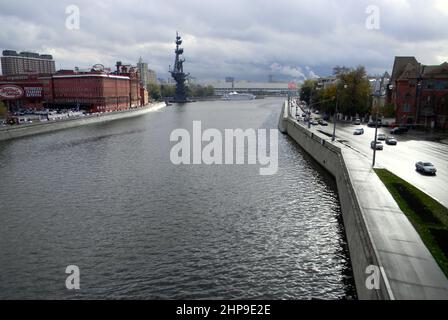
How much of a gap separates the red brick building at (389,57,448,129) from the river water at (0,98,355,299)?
119ft

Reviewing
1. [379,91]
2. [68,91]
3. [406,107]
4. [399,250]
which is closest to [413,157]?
[399,250]

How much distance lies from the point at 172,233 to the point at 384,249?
39.0 ft

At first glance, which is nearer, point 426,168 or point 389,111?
point 426,168

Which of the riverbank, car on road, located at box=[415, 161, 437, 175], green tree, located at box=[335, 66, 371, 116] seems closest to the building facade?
green tree, located at box=[335, 66, 371, 116]

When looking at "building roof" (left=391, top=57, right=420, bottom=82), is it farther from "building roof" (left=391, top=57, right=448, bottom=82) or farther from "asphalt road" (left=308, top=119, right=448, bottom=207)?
"asphalt road" (left=308, top=119, right=448, bottom=207)

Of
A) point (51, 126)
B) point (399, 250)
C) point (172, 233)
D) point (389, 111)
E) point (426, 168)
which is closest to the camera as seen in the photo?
point (399, 250)

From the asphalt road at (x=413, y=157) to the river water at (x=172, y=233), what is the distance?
583 cm

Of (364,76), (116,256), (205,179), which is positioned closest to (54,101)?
(364,76)

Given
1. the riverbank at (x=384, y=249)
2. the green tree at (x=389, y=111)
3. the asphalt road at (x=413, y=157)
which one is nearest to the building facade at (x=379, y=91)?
the green tree at (x=389, y=111)

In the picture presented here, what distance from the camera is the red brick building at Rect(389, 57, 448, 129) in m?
64.7

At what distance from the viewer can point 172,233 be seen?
74.8 feet

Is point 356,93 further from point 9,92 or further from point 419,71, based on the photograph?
point 9,92
